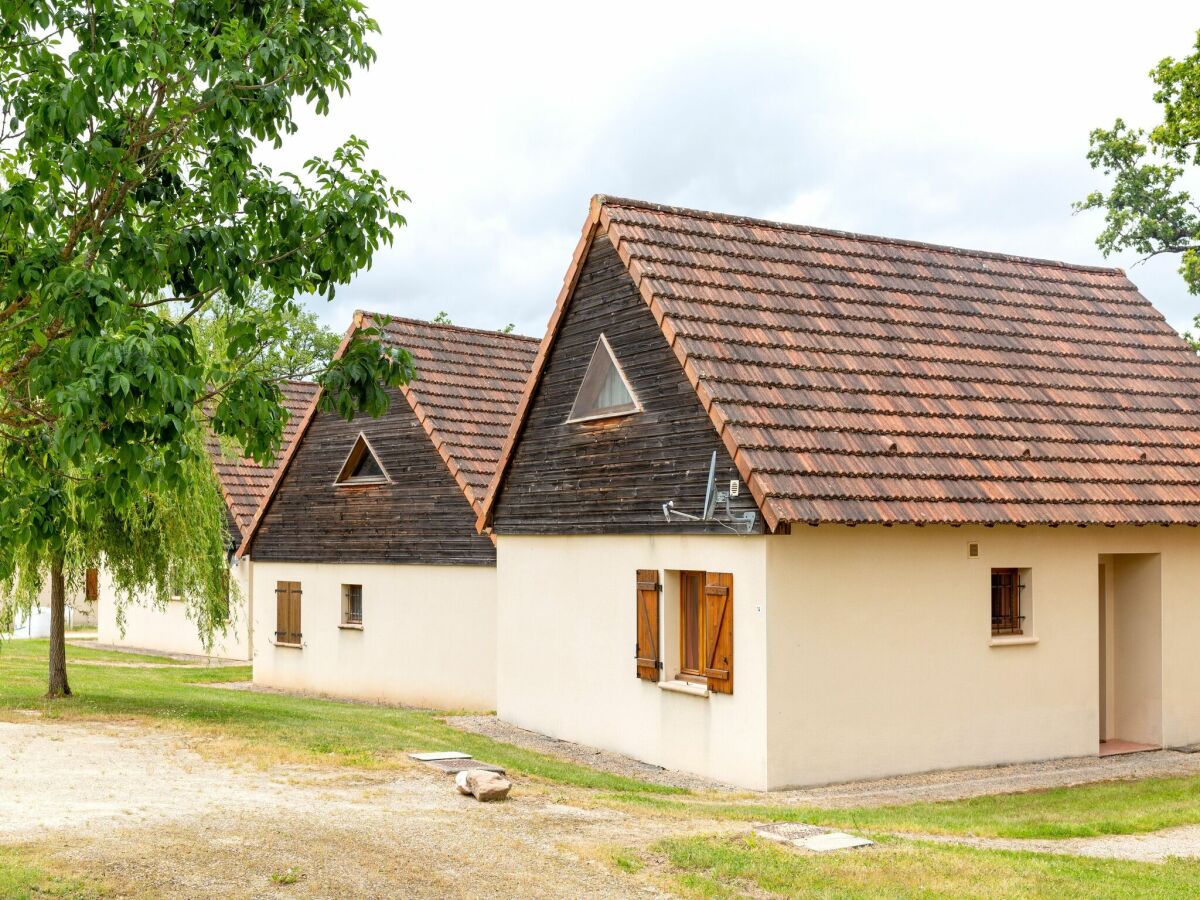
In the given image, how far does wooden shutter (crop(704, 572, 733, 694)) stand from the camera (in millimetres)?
14688

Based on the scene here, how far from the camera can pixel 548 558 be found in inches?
727

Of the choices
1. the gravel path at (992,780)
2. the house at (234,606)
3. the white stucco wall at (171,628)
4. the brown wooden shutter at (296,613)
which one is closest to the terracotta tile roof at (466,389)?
the house at (234,606)

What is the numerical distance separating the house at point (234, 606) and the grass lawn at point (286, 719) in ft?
15.7

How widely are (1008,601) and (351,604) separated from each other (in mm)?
13353

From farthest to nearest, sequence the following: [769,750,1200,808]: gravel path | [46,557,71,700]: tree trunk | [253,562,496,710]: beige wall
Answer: [253,562,496,710]: beige wall, [46,557,71,700]: tree trunk, [769,750,1200,808]: gravel path

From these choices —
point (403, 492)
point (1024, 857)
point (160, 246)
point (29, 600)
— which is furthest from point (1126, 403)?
point (29, 600)

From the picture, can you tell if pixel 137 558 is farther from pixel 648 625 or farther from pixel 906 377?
pixel 906 377

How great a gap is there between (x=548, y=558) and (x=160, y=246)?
10.7 metres

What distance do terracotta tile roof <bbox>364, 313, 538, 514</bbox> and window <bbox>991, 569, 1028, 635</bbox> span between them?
26.4 ft

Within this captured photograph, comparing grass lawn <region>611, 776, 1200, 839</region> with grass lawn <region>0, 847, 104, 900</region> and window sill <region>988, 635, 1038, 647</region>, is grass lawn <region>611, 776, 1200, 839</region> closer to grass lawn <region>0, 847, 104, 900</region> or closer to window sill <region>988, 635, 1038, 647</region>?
window sill <region>988, 635, 1038, 647</region>

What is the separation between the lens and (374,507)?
24.3 metres

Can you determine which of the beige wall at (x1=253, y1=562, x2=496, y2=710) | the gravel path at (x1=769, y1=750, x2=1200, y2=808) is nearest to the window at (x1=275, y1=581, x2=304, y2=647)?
the beige wall at (x1=253, y1=562, x2=496, y2=710)

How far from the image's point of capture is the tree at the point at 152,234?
7492 millimetres

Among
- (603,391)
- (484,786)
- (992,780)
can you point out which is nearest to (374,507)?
(603,391)
